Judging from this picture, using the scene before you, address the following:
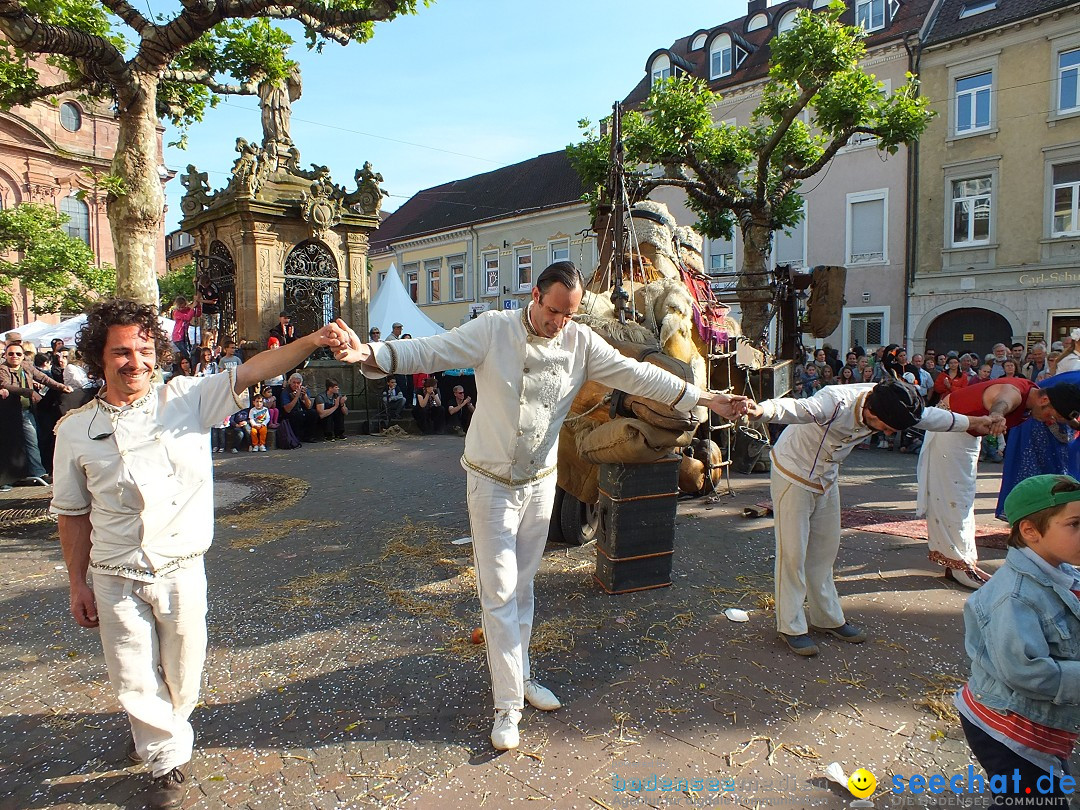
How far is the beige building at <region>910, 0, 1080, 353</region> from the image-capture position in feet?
61.5

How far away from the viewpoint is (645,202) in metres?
7.86

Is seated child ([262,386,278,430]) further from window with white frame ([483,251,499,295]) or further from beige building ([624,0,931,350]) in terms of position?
window with white frame ([483,251,499,295])

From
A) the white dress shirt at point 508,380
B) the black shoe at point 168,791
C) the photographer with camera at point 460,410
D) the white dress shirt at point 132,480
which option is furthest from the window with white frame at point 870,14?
the black shoe at point 168,791

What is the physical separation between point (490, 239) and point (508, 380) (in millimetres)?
31071

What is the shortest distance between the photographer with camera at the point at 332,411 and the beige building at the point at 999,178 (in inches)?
684

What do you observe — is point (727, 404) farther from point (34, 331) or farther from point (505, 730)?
point (34, 331)

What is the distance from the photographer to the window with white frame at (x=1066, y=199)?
18641 millimetres

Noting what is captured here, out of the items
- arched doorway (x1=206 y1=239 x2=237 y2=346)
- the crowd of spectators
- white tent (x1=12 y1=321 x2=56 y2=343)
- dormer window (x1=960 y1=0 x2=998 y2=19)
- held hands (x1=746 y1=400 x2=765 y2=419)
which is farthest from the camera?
dormer window (x1=960 y1=0 x2=998 y2=19)

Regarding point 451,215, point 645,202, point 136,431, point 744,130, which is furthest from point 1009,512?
point 451,215

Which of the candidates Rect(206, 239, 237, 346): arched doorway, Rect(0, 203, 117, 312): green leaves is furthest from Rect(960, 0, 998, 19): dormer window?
Rect(0, 203, 117, 312): green leaves

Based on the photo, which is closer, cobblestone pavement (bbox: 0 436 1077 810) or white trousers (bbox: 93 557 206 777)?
white trousers (bbox: 93 557 206 777)

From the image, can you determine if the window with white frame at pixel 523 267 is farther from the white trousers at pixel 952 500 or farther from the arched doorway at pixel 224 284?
the white trousers at pixel 952 500

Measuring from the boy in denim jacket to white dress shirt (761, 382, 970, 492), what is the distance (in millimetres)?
1425

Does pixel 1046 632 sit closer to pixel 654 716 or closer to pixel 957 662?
pixel 654 716
